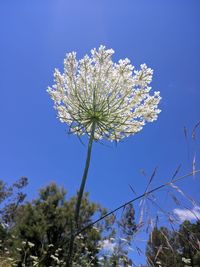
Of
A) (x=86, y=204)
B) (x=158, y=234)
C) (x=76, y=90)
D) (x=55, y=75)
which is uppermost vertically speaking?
(x=86, y=204)

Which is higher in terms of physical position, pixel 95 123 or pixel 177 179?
pixel 95 123

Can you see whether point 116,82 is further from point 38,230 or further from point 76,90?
point 38,230

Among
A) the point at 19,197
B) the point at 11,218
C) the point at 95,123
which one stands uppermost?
the point at 19,197

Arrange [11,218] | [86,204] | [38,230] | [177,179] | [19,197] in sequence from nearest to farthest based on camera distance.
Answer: [177,179], [38,230], [86,204], [11,218], [19,197]

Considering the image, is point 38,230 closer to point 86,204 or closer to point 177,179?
point 86,204

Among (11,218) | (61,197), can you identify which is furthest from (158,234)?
(11,218)

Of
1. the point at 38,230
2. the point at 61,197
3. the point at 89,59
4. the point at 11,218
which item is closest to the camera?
the point at 89,59

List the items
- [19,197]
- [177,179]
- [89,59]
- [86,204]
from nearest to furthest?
[177,179], [89,59], [86,204], [19,197]

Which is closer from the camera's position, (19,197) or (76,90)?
(76,90)

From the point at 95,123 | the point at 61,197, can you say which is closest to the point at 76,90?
the point at 95,123
